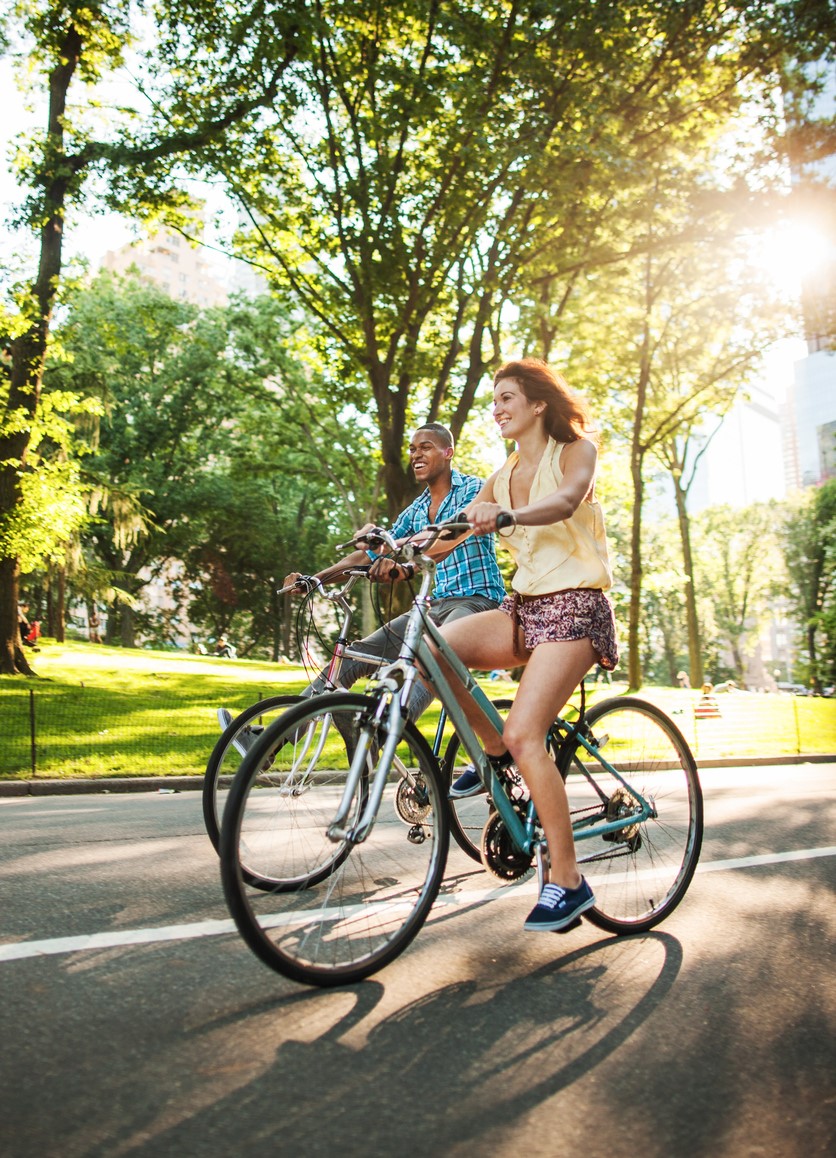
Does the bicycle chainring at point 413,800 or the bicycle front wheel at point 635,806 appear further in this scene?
the bicycle front wheel at point 635,806

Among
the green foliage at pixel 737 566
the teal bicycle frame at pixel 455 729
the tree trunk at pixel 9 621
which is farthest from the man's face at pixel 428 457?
the green foliage at pixel 737 566

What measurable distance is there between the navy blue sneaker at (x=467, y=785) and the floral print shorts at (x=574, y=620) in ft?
1.90

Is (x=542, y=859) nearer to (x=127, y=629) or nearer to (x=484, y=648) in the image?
(x=484, y=648)

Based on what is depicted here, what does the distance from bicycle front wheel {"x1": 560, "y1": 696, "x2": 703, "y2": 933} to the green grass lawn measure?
718 mm

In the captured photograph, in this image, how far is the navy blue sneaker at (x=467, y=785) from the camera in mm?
3965

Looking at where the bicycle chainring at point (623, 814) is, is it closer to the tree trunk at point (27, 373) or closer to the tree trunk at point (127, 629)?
the tree trunk at point (27, 373)

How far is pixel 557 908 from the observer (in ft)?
11.0

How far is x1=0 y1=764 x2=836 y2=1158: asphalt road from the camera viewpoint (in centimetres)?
212

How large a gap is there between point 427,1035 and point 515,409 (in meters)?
2.26

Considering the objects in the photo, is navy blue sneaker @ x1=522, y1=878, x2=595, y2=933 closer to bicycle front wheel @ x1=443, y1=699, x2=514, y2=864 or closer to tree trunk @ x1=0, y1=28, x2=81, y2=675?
bicycle front wheel @ x1=443, y1=699, x2=514, y2=864

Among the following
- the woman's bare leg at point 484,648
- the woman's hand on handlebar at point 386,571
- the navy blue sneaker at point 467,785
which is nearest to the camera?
the woman's bare leg at point 484,648

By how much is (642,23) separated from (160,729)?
38.3ft

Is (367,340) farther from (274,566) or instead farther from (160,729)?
(274,566)

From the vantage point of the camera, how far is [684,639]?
78.1 metres
